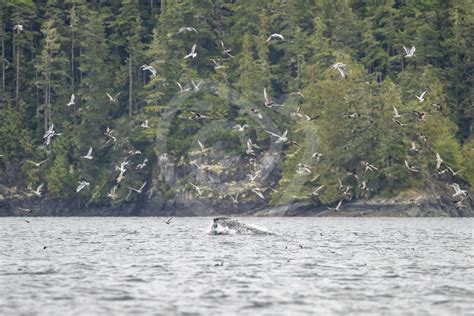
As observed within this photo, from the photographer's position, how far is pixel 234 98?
129500mm

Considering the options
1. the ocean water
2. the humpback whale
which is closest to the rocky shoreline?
the humpback whale

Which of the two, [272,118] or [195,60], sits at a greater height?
[195,60]

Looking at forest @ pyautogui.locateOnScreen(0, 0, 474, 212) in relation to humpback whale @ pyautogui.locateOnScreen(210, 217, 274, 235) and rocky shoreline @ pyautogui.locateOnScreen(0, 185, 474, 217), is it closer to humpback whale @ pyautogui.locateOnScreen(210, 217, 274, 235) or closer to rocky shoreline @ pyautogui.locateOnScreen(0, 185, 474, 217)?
rocky shoreline @ pyautogui.locateOnScreen(0, 185, 474, 217)

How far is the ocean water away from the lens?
98.5ft

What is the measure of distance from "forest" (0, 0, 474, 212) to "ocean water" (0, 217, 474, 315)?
53.4 m

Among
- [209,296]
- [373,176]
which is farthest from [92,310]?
[373,176]

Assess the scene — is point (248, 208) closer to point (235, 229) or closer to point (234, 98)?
point (234, 98)

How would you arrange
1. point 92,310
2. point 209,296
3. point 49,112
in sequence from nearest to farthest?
point 92,310 → point 209,296 → point 49,112

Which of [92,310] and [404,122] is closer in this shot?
[92,310]

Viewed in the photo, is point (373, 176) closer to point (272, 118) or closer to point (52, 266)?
point (272, 118)

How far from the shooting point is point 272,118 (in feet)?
411

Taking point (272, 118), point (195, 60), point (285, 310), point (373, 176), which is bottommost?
point (285, 310)

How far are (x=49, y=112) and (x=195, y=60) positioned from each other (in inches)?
775

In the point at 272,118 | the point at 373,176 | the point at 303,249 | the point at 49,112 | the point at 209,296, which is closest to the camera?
the point at 209,296
